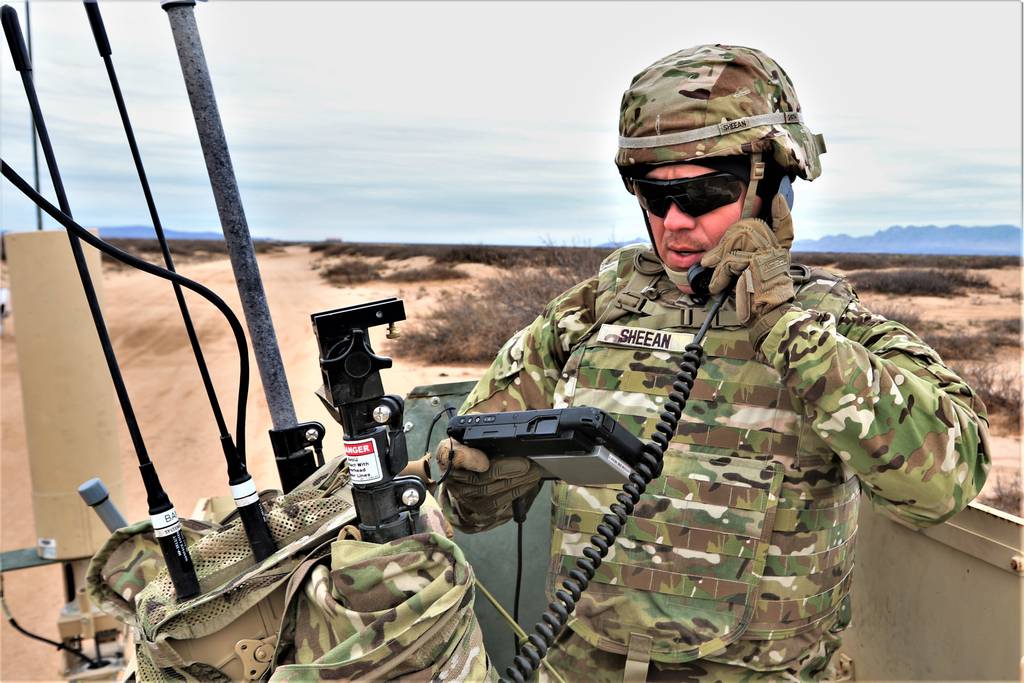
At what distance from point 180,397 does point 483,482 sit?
15.0 m

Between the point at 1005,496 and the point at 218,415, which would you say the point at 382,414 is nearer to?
the point at 218,415

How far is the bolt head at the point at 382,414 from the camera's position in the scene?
170 cm

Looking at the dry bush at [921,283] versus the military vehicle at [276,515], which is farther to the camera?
the dry bush at [921,283]

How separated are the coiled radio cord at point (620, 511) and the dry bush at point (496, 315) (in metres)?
9.90

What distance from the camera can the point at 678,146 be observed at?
219cm

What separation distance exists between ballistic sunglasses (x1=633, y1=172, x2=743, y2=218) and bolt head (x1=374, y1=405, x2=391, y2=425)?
936 millimetres

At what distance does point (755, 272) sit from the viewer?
202 centimetres

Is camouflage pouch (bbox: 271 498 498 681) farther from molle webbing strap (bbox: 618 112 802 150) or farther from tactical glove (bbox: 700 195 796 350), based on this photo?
molle webbing strap (bbox: 618 112 802 150)

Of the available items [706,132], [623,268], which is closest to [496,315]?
[623,268]

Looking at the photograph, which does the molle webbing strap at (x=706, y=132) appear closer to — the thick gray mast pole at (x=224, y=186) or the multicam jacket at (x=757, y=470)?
the multicam jacket at (x=757, y=470)

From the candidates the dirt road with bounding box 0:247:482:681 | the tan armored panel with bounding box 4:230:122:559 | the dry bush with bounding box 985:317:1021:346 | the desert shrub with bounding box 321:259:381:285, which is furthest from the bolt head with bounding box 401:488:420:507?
the desert shrub with bounding box 321:259:381:285

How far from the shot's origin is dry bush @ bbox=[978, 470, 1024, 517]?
797cm

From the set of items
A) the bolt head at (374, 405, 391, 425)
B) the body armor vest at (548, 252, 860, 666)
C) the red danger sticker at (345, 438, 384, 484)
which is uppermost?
the bolt head at (374, 405, 391, 425)

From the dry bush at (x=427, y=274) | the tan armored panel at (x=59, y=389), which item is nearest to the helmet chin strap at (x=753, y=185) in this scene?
the tan armored panel at (x=59, y=389)
